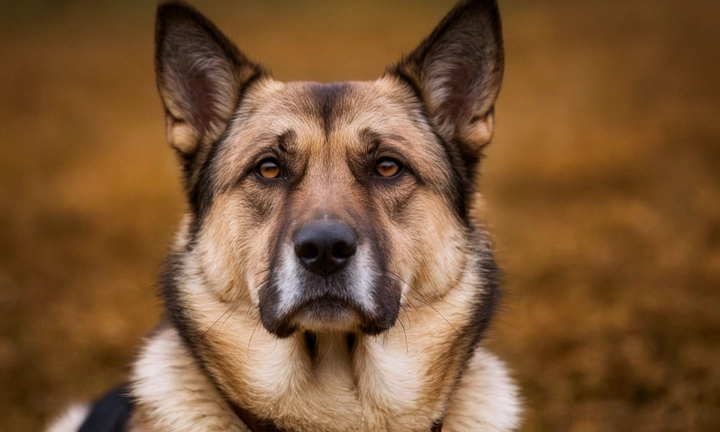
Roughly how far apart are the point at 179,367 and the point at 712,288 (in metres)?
5.58

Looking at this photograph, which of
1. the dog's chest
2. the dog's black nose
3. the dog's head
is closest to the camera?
the dog's black nose

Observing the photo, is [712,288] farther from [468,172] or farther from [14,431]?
[14,431]

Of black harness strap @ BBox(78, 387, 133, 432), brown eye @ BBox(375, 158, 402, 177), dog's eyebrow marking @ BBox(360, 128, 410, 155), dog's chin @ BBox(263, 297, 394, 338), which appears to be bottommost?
black harness strap @ BBox(78, 387, 133, 432)

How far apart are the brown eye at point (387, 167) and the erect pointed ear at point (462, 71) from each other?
0.43m

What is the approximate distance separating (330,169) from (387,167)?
30cm

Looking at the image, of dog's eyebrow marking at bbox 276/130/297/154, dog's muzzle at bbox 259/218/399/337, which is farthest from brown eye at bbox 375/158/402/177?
dog's muzzle at bbox 259/218/399/337

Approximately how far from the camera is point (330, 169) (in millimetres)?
3668

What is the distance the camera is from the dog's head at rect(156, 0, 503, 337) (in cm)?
327

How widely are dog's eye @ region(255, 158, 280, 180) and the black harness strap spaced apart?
1.30 meters

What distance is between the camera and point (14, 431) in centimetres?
549

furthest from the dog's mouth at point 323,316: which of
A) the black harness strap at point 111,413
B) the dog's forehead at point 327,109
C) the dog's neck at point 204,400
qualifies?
the black harness strap at point 111,413

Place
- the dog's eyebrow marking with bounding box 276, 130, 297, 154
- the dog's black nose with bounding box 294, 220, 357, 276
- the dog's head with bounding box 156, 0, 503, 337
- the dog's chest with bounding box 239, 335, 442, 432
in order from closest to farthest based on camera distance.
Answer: the dog's black nose with bounding box 294, 220, 357, 276 < the dog's head with bounding box 156, 0, 503, 337 < the dog's chest with bounding box 239, 335, 442, 432 < the dog's eyebrow marking with bounding box 276, 130, 297, 154

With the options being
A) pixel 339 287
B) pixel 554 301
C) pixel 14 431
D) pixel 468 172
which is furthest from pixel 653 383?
pixel 14 431

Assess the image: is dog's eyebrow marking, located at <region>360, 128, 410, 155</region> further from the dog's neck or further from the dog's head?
the dog's neck
